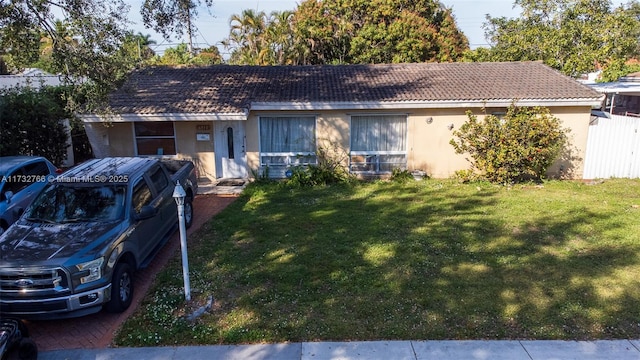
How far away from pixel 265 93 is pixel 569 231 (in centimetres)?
935

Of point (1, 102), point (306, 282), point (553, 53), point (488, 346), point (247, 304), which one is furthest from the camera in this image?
point (553, 53)

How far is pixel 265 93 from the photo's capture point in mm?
14039

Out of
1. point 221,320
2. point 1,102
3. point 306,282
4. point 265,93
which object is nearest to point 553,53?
point 265,93

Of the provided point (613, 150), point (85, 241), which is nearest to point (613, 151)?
point (613, 150)

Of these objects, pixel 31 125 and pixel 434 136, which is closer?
pixel 31 125

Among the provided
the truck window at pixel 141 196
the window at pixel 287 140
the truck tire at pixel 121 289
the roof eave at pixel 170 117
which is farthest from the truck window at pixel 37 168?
the window at pixel 287 140

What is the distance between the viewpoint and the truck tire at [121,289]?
19.1 ft

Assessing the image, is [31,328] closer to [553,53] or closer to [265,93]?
[265,93]

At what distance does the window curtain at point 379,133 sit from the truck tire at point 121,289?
8925 millimetres

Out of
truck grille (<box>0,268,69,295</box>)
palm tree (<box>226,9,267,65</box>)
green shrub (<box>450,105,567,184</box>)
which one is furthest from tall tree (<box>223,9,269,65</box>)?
→ truck grille (<box>0,268,69,295</box>)

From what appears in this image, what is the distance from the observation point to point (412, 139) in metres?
13.9

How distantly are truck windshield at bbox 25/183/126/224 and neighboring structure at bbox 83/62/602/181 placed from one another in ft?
21.0

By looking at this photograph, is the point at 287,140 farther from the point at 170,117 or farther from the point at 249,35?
the point at 249,35

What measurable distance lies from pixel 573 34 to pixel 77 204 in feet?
68.7
